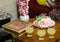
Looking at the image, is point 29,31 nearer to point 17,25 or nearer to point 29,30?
point 29,30

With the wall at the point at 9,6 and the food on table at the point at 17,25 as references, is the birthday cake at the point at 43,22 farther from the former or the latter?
the wall at the point at 9,6

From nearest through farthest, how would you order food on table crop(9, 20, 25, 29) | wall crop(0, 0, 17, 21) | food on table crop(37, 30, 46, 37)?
food on table crop(37, 30, 46, 37), food on table crop(9, 20, 25, 29), wall crop(0, 0, 17, 21)

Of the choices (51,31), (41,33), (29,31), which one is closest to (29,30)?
(29,31)

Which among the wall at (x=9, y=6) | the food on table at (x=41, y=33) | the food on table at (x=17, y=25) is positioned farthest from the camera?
the wall at (x=9, y=6)

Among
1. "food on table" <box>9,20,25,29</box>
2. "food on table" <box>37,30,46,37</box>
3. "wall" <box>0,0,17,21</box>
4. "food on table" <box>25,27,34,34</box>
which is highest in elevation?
"wall" <box>0,0,17,21</box>

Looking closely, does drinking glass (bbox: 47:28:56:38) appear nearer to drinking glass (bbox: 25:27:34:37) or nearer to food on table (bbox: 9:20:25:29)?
drinking glass (bbox: 25:27:34:37)

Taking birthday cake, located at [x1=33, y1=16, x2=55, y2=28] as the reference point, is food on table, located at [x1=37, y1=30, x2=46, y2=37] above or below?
below

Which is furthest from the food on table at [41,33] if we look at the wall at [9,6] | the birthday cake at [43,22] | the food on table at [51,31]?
the wall at [9,6]

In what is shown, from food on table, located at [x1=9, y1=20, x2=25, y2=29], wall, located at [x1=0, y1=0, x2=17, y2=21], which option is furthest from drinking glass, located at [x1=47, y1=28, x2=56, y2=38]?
wall, located at [x1=0, y1=0, x2=17, y2=21]

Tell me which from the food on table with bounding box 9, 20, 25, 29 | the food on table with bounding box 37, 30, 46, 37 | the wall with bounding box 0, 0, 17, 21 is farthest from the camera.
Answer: the wall with bounding box 0, 0, 17, 21

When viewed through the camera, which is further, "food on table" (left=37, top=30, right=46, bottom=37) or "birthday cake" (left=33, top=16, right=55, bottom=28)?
"birthday cake" (left=33, top=16, right=55, bottom=28)

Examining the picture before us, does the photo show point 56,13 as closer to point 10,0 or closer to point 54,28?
point 54,28

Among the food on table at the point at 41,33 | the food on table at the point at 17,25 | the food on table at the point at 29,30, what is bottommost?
the food on table at the point at 41,33

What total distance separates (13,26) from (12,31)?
7 centimetres
